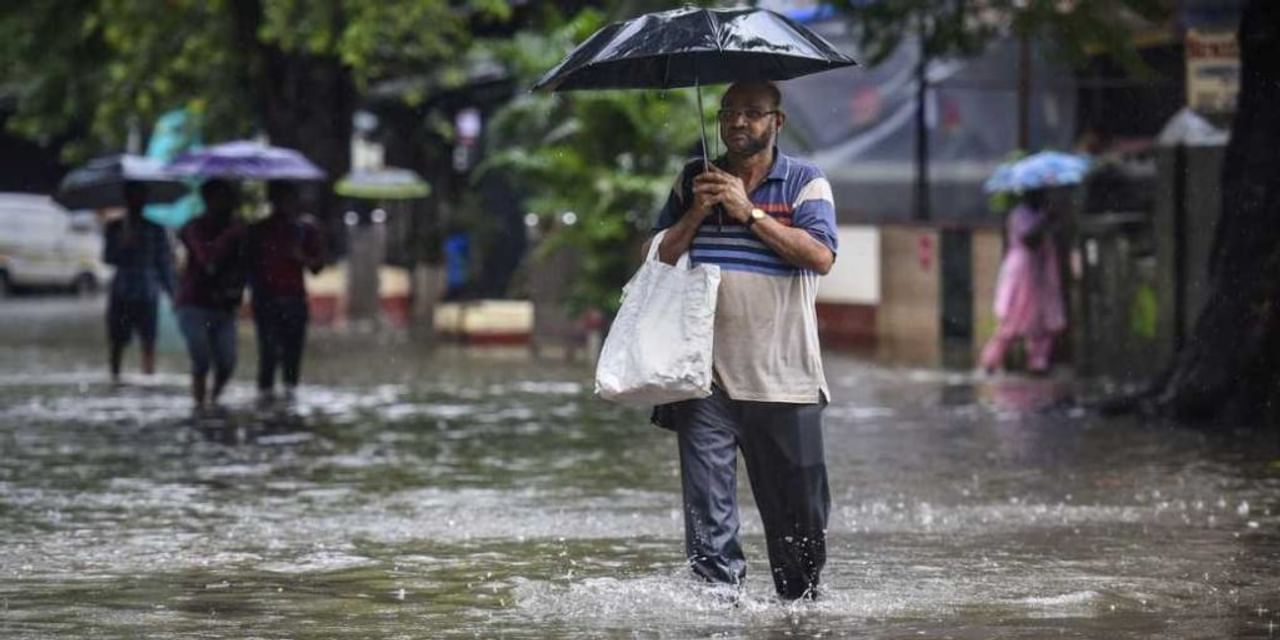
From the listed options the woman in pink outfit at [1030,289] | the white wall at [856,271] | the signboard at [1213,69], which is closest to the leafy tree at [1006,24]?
the signboard at [1213,69]

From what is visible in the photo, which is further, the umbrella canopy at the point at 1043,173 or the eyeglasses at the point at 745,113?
the umbrella canopy at the point at 1043,173

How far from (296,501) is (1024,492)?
137 inches

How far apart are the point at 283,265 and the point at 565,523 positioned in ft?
24.4

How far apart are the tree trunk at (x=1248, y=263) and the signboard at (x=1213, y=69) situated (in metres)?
0.99

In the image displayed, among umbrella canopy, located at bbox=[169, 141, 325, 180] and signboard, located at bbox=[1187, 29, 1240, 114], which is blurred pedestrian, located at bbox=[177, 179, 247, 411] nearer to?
umbrella canopy, located at bbox=[169, 141, 325, 180]

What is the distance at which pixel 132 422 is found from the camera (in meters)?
17.0

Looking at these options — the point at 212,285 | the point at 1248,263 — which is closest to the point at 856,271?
the point at 212,285

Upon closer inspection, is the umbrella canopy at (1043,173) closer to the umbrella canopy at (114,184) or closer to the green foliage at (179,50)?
the umbrella canopy at (114,184)

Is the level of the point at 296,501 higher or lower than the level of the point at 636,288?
lower

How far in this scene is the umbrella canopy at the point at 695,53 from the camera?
26.9 ft

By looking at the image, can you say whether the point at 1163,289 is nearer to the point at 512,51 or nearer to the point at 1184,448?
the point at 1184,448

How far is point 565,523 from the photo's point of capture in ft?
36.7

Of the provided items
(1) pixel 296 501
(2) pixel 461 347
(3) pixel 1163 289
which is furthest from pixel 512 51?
(1) pixel 296 501

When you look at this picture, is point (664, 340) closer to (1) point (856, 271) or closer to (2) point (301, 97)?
(1) point (856, 271)
